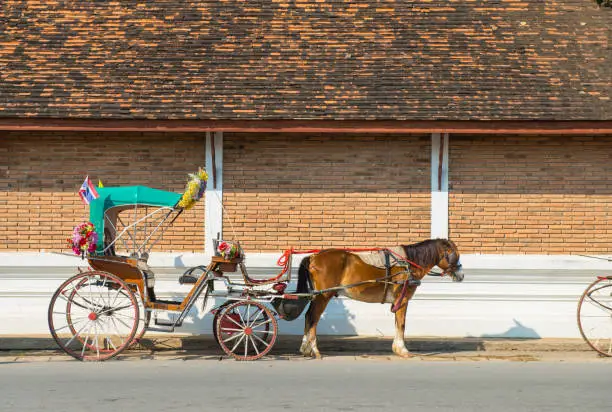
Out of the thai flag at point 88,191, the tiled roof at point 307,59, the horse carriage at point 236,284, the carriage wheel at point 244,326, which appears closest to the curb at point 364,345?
the horse carriage at point 236,284

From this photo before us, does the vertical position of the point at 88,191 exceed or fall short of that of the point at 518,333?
it exceeds it

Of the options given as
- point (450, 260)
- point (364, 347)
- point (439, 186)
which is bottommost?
point (364, 347)

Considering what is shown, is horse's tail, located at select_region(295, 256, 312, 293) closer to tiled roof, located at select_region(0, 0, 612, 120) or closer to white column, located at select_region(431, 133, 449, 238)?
tiled roof, located at select_region(0, 0, 612, 120)

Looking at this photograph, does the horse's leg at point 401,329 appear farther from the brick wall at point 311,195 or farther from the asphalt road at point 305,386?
the brick wall at point 311,195

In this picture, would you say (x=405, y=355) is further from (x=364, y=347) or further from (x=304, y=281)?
(x=304, y=281)

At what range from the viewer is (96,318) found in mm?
12328

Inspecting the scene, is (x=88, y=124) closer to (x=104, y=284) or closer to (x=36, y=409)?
(x=104, y=284)

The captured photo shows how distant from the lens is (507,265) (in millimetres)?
14352

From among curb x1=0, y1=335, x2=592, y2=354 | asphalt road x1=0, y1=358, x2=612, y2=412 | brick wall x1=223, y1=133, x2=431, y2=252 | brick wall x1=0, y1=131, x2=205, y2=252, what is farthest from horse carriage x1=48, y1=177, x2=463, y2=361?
brick wall x1=223, y1=133, x2=431, y2=252

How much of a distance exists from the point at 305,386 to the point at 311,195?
4.79m

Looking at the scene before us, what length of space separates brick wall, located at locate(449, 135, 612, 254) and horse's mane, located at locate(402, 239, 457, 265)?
1745mm

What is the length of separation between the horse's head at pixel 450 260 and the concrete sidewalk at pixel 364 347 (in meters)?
1.15

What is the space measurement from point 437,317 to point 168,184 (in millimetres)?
4430

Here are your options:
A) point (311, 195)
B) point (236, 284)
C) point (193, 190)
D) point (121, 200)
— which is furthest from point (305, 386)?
point (311, 195)
